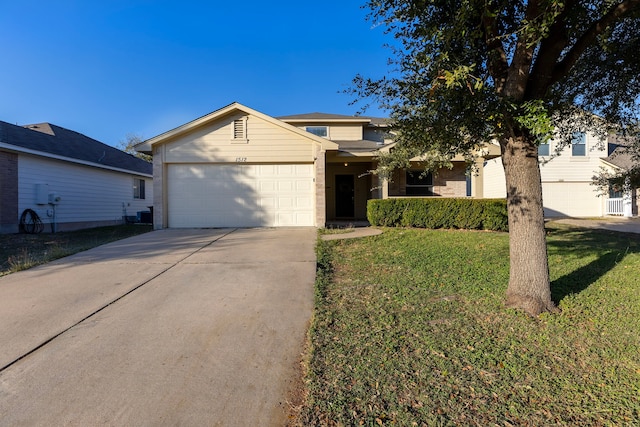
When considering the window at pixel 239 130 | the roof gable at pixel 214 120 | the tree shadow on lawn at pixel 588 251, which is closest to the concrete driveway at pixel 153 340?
the tree shadow on lawn at pixel 588 251

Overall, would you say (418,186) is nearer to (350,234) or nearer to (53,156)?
(350,234)

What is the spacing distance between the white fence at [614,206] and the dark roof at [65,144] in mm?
26730

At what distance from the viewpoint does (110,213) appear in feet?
59.0

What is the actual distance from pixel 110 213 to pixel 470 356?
→ 19.1 m

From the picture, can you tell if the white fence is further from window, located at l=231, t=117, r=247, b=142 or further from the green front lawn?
window, located at l=231, t=117, r=247, b=142

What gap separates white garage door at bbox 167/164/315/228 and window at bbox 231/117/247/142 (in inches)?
37.8

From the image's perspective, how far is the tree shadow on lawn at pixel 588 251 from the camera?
5.56 metres

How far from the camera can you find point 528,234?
178 inches

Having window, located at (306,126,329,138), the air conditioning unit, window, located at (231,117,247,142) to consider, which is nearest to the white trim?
the air conditioning unit

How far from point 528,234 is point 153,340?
468cm

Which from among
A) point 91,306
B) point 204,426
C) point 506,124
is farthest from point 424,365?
point 91,306

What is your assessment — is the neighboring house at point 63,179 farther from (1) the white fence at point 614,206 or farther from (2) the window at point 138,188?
(1) the white fence at point 614,206

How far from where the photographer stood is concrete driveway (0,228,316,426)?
8.84 ft

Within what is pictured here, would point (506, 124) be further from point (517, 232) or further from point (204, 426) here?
point (204, 426)
